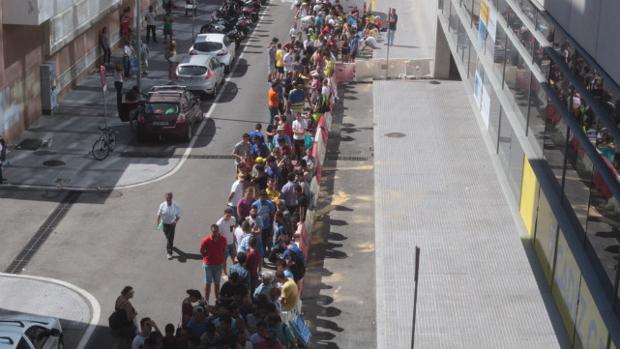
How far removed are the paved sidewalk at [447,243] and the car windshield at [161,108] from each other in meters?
5.70

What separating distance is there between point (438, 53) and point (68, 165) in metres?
15.8

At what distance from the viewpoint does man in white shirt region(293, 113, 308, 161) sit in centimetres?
2978

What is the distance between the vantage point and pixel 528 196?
18.4 meters

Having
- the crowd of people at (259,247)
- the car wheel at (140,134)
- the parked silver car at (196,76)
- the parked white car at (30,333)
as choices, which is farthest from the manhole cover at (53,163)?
the parked white car at (30,333)

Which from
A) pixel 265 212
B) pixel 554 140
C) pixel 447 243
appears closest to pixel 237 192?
pixel 265 212

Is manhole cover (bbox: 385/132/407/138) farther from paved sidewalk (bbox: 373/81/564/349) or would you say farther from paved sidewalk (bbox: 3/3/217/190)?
paved sidewalk (bbox: 3/3/217/190)

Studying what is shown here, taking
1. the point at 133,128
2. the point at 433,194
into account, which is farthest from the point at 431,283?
the point at 133,128

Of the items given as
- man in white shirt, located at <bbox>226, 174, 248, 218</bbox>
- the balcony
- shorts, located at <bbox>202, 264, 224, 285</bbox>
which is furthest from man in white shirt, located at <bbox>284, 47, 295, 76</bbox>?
shorts, located at <bbox>202, 264, 224, 285</bbox>

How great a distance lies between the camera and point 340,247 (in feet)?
81.7

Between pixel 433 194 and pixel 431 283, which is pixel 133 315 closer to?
pixel 431 283

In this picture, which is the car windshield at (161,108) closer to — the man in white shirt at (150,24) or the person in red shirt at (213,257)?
the person in red shirt at (213,257)

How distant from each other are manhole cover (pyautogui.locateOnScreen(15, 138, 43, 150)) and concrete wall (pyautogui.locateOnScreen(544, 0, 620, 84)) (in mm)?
18161

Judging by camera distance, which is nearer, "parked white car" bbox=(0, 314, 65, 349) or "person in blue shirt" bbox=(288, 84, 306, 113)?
"parked white car" bbox=(0, 314, 65, 349)

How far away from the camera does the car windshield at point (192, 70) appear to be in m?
37.5
